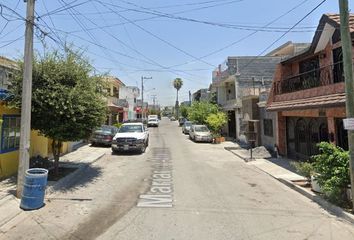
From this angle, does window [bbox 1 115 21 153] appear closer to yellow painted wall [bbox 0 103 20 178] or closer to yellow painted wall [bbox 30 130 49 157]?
yellow painted wall [bbox 0 103 20 178]

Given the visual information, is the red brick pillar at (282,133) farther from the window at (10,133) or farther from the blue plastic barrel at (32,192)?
the blue plastic barrel at (32,192)

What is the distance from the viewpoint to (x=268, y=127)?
22.5 meters

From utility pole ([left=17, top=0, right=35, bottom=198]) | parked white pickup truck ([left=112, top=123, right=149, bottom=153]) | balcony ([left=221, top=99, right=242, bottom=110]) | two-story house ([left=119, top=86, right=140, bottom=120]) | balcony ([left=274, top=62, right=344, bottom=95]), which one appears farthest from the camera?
two-story house ([left=119, top=86, right=140, bottom=120])

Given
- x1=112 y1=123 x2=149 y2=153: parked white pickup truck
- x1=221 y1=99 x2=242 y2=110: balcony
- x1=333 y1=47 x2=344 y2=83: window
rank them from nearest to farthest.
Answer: x1=333 y1=47 x2=344 y2=83: window
x1=112 y1=123 x2=149 y2=153: parked white pickup truck
x1=221 y1=99 x2=242 y2=110: balcony

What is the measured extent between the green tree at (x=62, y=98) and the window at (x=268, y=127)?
12.4 metres

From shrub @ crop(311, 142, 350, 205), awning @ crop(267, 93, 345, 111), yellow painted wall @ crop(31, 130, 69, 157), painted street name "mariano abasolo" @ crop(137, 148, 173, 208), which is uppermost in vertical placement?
awning @ crop(267, 93, 345, 111)

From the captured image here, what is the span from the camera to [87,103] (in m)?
12.8

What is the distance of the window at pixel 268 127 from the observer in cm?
2172

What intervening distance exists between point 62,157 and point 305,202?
13.5 metres

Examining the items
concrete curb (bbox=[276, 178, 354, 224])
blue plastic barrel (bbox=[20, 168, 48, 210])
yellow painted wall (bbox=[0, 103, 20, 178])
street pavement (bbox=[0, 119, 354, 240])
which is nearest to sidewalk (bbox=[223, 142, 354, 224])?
concrete curb (bbox=[276, 178, 354, 224])

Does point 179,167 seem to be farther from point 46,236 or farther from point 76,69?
point 46,236

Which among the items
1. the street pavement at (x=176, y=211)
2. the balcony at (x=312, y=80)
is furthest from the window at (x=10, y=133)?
the balcony at (x=312, y=80)

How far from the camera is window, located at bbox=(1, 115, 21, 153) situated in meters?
12.7

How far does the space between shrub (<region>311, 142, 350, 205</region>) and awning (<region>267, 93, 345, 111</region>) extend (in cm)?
252
